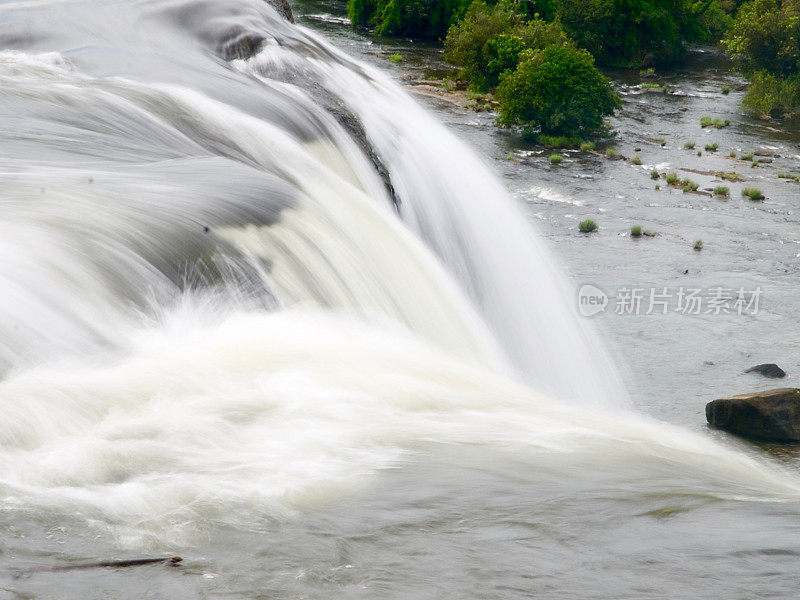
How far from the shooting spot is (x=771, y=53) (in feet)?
93.2

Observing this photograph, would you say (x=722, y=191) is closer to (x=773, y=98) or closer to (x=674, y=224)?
(x=674, y=224)

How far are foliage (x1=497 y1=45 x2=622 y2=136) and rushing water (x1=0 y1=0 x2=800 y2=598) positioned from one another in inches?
479

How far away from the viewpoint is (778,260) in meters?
14.6

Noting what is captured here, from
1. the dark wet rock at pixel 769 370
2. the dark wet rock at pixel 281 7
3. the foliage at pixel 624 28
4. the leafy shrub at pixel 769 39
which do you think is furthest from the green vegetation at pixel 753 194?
the foliage at pixel 624 28

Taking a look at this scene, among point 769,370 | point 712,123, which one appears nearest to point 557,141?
point 712,123

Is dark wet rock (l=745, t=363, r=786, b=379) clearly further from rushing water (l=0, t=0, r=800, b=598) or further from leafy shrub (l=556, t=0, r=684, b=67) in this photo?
leafy shrub (l=556, t=0, r=684, b=67)

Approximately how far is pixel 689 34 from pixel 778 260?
23215 millimetres

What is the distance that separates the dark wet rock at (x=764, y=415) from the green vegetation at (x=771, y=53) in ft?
62.9

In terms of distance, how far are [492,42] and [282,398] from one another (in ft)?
77.2

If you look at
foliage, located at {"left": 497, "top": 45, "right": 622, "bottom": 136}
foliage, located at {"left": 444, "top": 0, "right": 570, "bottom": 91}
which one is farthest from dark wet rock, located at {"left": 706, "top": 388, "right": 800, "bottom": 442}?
foliage, located at {"left": 444, "top": 0, "right": 570, "bottom": 91}

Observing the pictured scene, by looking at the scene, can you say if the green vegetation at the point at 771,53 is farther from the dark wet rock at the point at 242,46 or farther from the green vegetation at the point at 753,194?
the dark wet rock at the point at 242,46

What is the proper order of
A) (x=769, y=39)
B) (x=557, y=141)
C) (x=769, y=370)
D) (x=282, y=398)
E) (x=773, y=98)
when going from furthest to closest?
(x=769, y=39), (x=773, y=98), (x=557, y=141), (x=769, y=370), (x=282, y=398)

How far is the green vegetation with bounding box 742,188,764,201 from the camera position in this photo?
17.7 metres

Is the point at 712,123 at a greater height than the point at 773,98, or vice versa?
the point at 773,98
